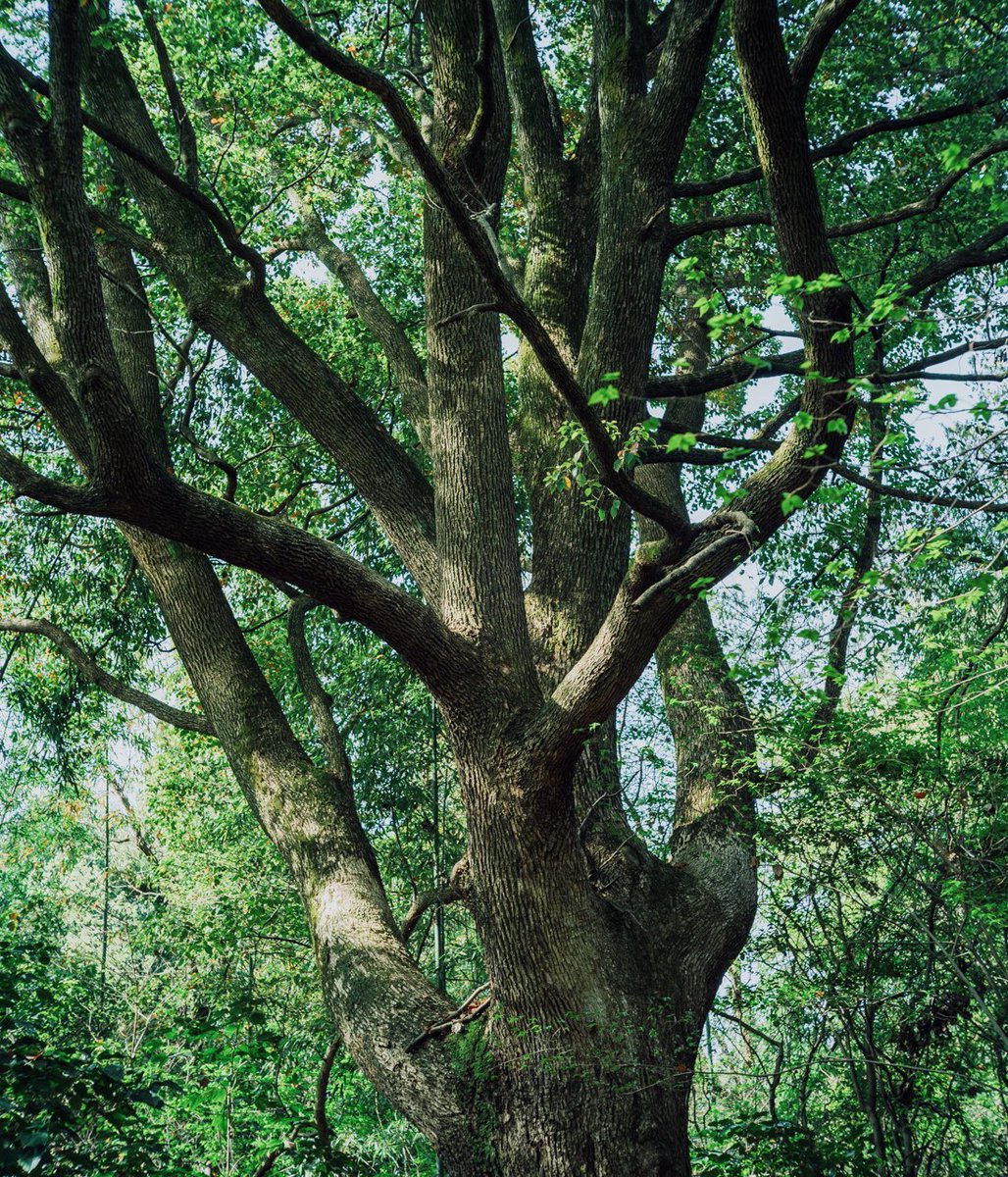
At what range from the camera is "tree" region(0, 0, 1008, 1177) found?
359 centimetres

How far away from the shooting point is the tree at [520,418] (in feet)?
11.8

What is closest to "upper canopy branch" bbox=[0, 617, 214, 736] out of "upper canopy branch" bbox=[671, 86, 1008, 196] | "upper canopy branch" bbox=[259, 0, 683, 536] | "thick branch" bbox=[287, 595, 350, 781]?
"thick branch" bbox=[287, 595, 350, 781]

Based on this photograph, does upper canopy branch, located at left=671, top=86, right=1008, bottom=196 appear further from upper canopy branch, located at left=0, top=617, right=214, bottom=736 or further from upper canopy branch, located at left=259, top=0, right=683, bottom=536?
upper canopy branch, located at left=0, top=617, right=214, bottom=736

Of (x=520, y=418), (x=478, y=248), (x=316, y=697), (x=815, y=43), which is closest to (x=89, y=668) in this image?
(x=316, y=697)

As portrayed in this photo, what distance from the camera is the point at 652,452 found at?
461 centimetres

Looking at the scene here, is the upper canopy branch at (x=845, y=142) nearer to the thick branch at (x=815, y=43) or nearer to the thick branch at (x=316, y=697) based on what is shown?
the thick branch at (x=815, y=43)

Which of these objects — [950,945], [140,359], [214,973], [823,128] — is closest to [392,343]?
[140,359]

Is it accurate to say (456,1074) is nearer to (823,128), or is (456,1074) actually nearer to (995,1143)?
(995,1143)

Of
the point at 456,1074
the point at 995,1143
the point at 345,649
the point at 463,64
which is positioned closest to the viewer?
the point at 456,1074

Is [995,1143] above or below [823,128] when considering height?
below

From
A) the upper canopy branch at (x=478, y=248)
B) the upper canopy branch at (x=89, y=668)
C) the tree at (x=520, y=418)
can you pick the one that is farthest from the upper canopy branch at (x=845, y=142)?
the upper canopy branch at (x=89, y=668)

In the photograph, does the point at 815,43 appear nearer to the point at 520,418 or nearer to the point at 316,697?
the point at 520,418

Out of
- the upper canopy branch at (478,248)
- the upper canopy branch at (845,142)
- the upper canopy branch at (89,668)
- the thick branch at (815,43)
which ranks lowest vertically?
the upper canopy branch at (478,248)

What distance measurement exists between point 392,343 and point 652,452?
1.93 m
